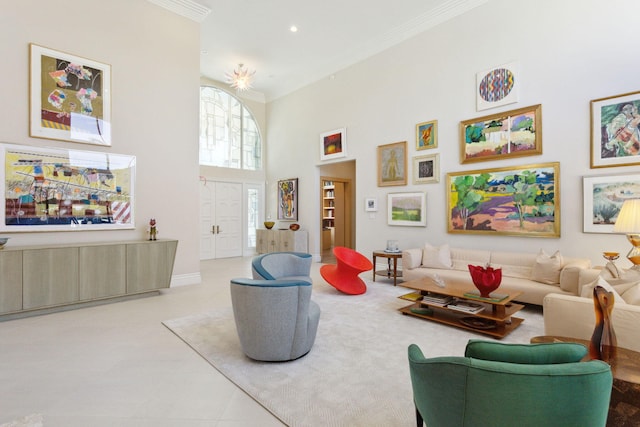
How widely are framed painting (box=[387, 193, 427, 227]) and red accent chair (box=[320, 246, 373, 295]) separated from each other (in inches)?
65.1

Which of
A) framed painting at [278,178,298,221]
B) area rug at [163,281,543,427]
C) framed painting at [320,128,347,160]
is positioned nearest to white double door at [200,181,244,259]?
framed painting at [278,178,298,221]

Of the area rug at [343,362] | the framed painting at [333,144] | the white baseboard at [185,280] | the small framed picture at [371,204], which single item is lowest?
the area rug at [343,362]

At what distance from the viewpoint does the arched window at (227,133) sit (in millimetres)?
8945

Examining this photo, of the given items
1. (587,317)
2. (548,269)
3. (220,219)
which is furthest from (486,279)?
(220,219)

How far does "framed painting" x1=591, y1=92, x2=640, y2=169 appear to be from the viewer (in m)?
4.08

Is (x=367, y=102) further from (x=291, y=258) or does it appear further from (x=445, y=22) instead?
(x=291, y=258)

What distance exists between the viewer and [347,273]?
512 cm

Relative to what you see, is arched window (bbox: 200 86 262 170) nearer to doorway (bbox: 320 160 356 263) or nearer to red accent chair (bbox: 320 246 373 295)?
doorway (bbox: 320 160 356 263)

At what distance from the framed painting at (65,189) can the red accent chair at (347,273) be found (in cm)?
331

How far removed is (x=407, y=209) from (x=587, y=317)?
13.8ft

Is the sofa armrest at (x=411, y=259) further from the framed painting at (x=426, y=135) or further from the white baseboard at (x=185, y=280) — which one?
the white baseboard at (x=185, y=280)

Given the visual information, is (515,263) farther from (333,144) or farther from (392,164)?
(333,144)

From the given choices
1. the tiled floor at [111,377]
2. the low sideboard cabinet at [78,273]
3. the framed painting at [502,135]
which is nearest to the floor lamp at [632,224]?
the framed painting at [502,135]

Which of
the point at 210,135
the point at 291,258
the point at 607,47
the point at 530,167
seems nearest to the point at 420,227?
the point at 530,167
